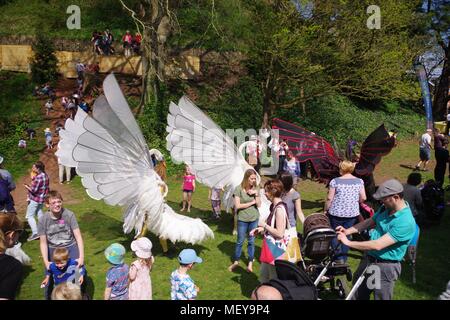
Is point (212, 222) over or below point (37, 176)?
below

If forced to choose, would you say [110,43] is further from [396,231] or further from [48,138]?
[396,231]

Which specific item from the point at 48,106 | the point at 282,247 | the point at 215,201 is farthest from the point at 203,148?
the point at 48,106

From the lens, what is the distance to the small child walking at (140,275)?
12.1 feet

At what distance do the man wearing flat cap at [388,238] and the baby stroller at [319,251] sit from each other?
21.4 inches

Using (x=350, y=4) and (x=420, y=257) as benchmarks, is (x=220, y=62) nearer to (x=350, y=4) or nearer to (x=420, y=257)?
(x=350, y=4)

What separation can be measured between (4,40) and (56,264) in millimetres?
19948

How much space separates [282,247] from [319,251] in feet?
1.56

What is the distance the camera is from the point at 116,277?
12.0ft

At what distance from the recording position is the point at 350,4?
1323 cm

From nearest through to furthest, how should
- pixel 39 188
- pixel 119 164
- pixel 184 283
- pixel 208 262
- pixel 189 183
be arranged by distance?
pixel 184 283
pixel 119 164
pixel 208 262
pixel 39 188
pixel 189 183

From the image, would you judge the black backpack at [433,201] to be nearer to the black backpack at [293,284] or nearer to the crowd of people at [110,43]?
the black backpack at [293,284]

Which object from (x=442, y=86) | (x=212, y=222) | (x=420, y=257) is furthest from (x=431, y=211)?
(x=442, y=86)

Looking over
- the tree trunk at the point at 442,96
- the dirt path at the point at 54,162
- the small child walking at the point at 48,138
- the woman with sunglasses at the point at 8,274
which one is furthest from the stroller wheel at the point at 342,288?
the tree trunk at the point at 442,96

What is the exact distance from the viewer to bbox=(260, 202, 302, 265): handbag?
13.1ft
